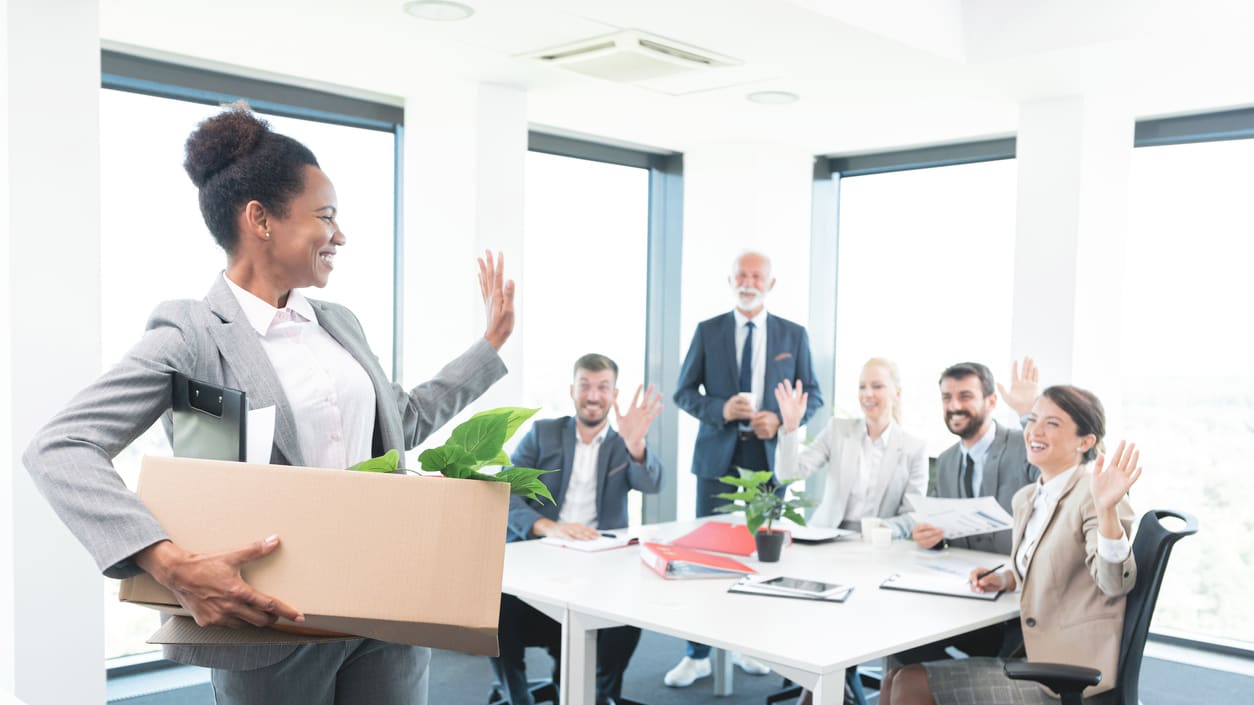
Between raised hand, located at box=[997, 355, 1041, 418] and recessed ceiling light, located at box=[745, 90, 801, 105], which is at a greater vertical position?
recessed ceiling light, located at box=[745, 90, 801, 105]

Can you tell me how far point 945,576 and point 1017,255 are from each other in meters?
2.25

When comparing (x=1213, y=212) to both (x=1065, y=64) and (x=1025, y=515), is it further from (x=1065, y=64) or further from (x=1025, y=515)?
(x=1025, y=515)

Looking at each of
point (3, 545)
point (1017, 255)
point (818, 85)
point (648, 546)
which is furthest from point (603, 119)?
point (3, 545)

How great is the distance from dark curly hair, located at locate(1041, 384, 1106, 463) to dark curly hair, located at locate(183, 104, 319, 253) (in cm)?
237

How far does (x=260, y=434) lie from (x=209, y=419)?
7cm

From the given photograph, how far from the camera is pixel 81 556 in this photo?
9.70 feet

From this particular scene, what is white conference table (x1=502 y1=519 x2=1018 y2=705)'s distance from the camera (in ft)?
8.09

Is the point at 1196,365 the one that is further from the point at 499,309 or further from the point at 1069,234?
the point at 499,309

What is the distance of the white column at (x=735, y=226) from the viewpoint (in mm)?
5980

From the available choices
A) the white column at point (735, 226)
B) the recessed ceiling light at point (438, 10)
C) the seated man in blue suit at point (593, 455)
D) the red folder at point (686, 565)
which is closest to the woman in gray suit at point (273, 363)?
the red folder at point (686, 565)

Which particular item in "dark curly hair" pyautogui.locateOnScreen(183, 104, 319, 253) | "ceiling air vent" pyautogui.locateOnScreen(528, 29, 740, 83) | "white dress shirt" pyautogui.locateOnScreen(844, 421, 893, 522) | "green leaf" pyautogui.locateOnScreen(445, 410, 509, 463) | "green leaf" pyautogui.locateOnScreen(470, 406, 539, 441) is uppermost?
"ceiling air vent" pyautogui.locateOnScreen(528, 29, 740, 83)

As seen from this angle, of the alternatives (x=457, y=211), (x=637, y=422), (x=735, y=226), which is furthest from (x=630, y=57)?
(x=735, y=226)

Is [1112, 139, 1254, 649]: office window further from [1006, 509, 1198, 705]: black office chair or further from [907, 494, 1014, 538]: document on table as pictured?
[1006, 509, 1198, 705]: black office chair

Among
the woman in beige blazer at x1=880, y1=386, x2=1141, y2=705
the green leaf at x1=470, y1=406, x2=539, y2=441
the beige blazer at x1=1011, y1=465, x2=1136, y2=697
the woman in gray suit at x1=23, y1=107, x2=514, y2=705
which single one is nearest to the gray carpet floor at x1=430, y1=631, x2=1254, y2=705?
the woman in beige blazer at x1=880, y1=386, x2=1141, y2=705
